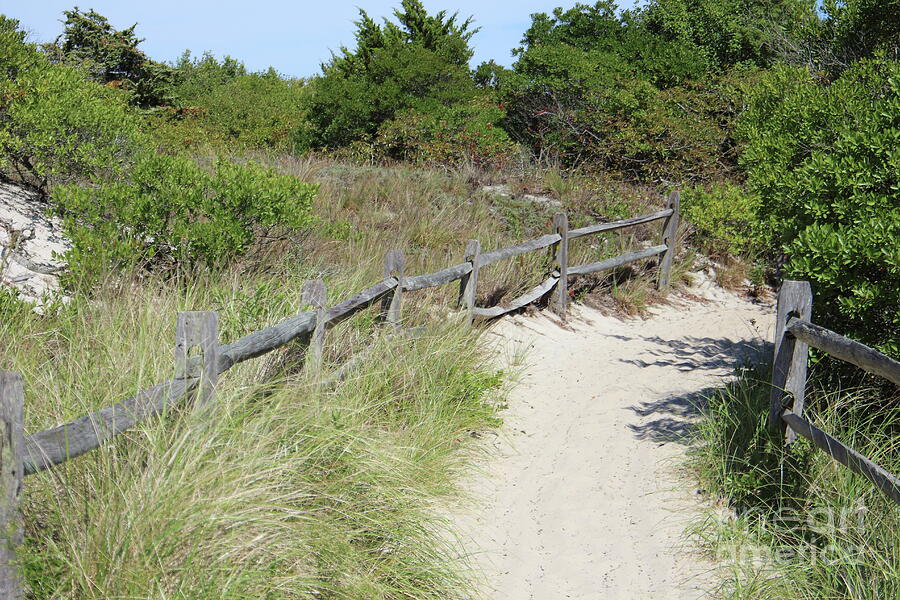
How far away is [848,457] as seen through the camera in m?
4.10

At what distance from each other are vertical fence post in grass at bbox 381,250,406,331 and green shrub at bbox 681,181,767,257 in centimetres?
706

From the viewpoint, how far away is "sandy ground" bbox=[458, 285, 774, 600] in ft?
14.8

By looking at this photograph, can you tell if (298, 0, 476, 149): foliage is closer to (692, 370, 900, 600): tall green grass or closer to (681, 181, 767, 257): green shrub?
(681, 181, 767, 257): green shrub

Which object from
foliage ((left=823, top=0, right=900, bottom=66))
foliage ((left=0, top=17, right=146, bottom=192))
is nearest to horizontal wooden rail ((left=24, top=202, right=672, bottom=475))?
foliage ((left=0, top=17, right=146, bottom=192))

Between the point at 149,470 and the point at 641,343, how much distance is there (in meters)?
7.02

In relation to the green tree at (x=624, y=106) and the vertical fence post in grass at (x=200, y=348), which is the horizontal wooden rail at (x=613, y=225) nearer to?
the green tree at (x=624, y=106)

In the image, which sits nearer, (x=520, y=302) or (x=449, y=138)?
(x=520, y=302)

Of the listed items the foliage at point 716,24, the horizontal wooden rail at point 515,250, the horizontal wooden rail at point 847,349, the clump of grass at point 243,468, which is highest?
the foliage at point 716,24

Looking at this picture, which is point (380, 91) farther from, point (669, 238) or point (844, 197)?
point (844, 197)

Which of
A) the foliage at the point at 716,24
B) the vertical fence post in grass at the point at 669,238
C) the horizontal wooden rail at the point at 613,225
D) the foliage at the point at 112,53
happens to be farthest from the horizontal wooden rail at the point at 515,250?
the foliage at the point at 112,53

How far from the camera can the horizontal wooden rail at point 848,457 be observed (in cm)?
372

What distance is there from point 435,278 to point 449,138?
28.2 ft

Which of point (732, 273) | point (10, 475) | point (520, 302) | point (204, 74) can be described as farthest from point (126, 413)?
point (204, 74)

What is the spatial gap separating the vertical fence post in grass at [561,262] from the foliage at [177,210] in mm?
3589
